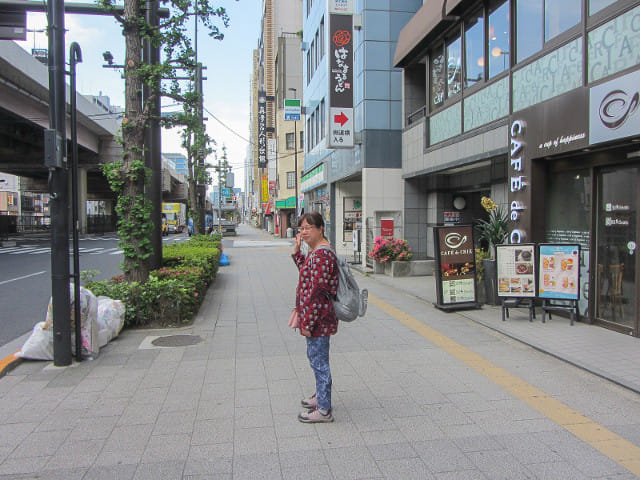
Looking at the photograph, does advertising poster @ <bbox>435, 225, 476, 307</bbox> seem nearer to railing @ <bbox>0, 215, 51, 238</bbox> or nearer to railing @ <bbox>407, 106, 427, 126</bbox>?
railing @ <bbox>407, 106, 427, 126</bbox>

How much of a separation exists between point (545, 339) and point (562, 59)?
4.48m

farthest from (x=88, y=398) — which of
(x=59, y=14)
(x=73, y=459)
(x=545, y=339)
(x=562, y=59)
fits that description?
(x=562, y=59)

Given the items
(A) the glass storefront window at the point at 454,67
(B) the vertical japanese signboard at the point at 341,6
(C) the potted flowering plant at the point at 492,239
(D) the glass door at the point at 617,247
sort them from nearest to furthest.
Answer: (D) the glass door at the point at 617,247 < (C) the potted flowering plant at the point at 492,239 < (A) the glass storefront window at the point at 454,67 < (B) the vertical japanese signboard at the point at 341,6

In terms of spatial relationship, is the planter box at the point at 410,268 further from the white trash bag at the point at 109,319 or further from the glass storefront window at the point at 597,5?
the white trash bag at the point at 109,319

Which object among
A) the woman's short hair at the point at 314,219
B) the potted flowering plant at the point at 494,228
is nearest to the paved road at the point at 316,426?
the woman's short hair at the point at 314,219

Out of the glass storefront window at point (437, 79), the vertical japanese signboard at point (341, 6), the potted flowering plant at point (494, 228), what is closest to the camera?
the potted flowering plant at point (494, 228)

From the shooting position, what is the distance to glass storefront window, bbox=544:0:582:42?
286 inches

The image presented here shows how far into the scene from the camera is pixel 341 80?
15.2 metres

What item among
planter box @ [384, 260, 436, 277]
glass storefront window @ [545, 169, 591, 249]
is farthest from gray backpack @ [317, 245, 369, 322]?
planter box @ [384, 260, 436, 277]

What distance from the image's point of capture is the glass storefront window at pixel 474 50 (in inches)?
408

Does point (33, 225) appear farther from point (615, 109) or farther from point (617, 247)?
point (615, 109)

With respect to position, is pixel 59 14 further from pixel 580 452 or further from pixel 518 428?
pixel 580 452

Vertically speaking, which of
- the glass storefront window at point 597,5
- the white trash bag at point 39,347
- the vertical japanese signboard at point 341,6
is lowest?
the white trash bag at point 39,347

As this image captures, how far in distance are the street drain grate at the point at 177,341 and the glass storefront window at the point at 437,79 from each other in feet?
30.7
